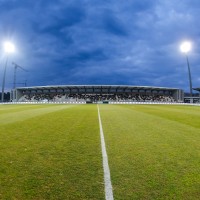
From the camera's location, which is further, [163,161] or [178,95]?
[178,95]

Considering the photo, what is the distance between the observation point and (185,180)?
5.06 m

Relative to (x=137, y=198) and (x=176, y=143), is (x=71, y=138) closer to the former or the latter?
(x=176, y=143)

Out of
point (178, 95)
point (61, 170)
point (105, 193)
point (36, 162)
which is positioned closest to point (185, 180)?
point (105, 193)

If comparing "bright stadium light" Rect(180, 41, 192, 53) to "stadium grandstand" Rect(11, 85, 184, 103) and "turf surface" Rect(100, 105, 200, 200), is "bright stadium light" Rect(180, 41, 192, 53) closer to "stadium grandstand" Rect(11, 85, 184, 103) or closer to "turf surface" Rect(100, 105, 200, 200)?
Result: "stadium grandstand" Rect(11, 85, 184, 103)

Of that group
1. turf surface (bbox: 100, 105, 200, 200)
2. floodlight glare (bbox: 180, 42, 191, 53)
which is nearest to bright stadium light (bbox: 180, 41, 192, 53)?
floodlight glare (bbox: 180, 42, 191, 53)

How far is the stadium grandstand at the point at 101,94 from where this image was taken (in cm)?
12300

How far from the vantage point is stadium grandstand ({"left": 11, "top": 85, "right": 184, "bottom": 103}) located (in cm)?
12300

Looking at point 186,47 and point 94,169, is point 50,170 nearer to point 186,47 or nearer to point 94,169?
point 94,169

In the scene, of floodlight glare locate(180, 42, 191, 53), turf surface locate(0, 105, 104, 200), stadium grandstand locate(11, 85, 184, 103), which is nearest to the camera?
turf surface locate(0, 105, 104, 200)

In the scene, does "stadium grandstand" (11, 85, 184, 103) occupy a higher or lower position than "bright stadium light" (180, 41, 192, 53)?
lower

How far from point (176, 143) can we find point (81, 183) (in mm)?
Answer: 5143

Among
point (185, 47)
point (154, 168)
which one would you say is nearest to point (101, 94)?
point (185, 47)

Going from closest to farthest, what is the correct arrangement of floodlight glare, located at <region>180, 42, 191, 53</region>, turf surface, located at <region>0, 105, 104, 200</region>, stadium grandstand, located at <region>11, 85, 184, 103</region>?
turf surface, located at <region>0, 105, 104, 200</region> < floodlight glare, located at <region>180, 42, 191, 53</region> < stadium grandstand, located at <region>11, 85, 184, 103</region>

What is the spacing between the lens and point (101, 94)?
126 meters
